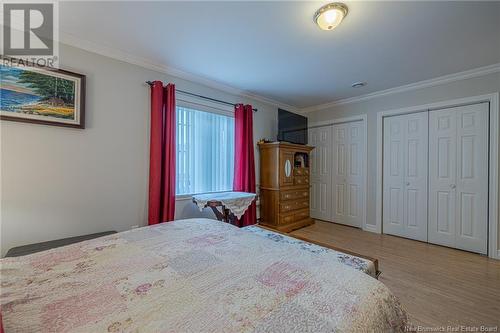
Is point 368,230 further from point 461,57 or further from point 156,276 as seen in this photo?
point 156,276

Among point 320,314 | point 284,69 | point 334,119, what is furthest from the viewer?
point 334,119

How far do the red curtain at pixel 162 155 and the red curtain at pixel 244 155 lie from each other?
110 cm

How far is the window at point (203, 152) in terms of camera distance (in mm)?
2959

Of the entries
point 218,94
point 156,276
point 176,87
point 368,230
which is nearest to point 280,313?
point 156,276

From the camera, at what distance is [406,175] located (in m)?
3.40

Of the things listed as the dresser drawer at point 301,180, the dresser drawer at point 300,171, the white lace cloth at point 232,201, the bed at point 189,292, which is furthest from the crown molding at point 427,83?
the bed at point 189,292

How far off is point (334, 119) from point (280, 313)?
4099 mm

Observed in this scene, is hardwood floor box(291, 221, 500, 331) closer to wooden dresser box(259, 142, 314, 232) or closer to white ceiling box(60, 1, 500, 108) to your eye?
wooden dresser box(259, 142, 314, 232)

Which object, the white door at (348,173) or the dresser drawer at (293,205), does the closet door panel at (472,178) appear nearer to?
the white door at (348,173)

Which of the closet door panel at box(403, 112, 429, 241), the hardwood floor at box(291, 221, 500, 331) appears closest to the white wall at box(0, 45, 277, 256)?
the hardwood floor at box(291, 221, 500, 331)

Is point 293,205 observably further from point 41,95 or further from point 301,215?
point 41,95

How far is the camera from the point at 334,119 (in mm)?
4227

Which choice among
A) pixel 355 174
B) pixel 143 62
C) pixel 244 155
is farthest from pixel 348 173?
pixel 143 62

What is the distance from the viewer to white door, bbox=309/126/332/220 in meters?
4.40
